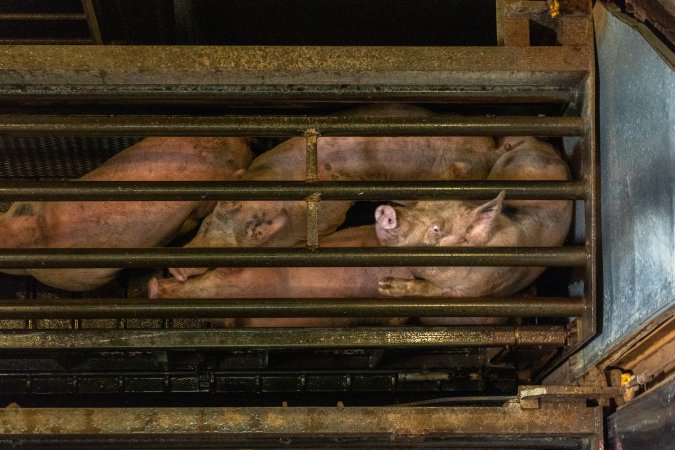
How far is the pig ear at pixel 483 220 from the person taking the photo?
2.12 meters

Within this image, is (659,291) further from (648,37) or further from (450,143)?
(450,143)

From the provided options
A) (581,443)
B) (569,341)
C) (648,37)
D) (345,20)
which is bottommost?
(581,443)

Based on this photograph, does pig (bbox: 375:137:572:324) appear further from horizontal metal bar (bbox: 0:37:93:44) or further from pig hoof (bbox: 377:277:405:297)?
horizontal metal bar (bbox: 0:37:93:44)

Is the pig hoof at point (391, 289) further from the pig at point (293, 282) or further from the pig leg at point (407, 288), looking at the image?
the pig at point (293, 282)

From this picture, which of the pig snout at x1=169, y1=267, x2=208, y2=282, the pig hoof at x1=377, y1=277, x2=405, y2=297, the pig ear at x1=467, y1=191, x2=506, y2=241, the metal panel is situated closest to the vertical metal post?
the pig hoof at x1=377, y1=277, x2=405, y2=297

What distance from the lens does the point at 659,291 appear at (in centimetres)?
178

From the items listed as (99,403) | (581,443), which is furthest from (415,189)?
(99,403)

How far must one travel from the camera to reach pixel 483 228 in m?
2.21

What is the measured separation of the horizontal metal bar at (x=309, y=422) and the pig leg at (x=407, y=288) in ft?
1.20

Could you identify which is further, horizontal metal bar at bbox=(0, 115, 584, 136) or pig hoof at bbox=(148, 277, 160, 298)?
pig hoof at bbox=(148, 277, 160, 298)

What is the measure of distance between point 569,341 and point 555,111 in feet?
2.32

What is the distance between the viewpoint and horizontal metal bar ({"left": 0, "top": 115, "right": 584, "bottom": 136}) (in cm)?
209

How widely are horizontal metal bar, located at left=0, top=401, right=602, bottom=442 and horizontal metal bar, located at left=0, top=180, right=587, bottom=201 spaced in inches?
23.6

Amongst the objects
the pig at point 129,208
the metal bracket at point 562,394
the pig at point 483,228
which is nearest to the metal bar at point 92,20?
the pig at point 129,208
